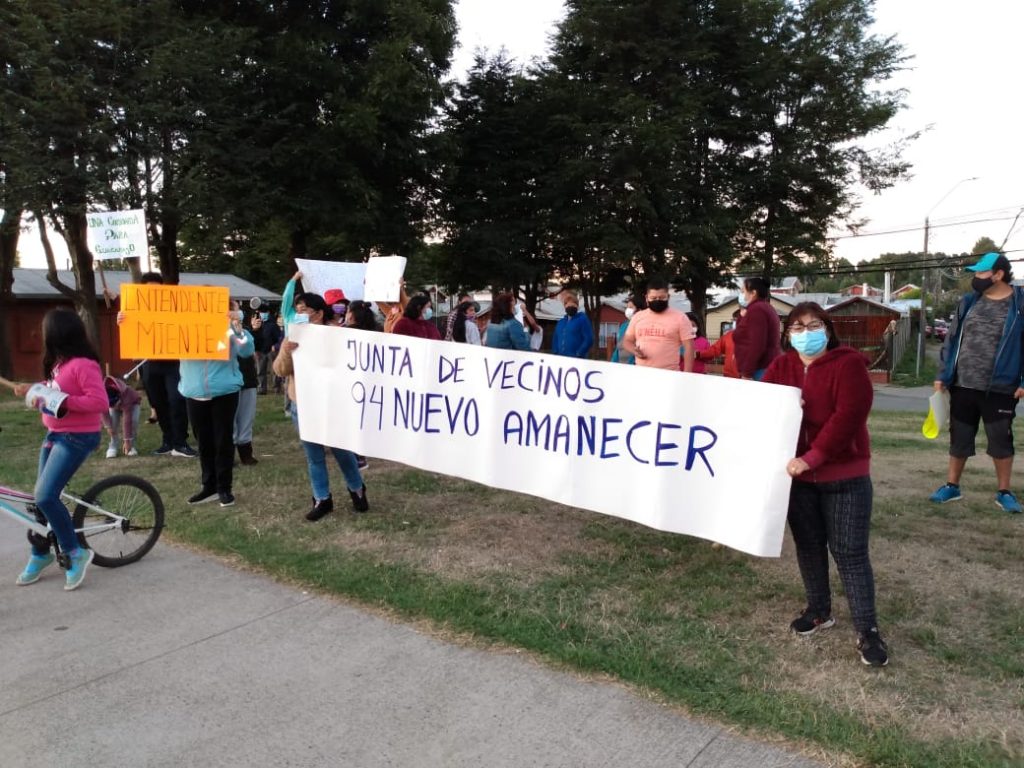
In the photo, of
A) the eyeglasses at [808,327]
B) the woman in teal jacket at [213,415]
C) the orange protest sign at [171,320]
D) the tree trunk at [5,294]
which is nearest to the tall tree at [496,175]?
the tree trunk at [5,294]

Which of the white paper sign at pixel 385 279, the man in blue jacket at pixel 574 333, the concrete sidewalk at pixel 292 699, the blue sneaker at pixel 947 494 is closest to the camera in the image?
the concrete sidewalk at pixel 292 699

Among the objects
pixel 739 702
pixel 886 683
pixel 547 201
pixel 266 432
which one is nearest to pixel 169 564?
pixel 739 702

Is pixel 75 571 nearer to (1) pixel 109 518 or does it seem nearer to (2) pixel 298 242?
(1) pixel 109 518

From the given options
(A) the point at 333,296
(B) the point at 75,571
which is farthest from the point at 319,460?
(A) the point at 333,296

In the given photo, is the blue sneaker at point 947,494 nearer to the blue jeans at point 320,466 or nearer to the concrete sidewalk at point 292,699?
the concrete sidewalk at point 292,699

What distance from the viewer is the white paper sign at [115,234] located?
336 inches

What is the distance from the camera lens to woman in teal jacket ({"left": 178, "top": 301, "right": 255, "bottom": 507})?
6.40 meters

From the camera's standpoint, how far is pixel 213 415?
6457 millimetres

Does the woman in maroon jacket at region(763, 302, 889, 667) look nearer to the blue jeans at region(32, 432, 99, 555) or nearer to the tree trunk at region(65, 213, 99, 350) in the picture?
the blue jeans at region(32, 432, 99, 555)

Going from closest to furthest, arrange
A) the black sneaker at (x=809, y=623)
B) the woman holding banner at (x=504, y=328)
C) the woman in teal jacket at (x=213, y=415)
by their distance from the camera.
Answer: the black sneaker at (x=809, y=623) → the woman in teal jacket at (x=213, y=415) → the woman holding banner at (x=504, y=328)

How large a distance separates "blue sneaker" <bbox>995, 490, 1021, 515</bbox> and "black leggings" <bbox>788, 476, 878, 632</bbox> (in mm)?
3105

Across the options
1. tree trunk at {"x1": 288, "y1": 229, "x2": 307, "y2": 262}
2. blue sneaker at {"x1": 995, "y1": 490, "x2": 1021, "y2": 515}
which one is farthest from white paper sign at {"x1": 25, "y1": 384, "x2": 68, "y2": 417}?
tree trunk at {"x1": 288, "y1": 229, "x2": 307, "y2": 262}

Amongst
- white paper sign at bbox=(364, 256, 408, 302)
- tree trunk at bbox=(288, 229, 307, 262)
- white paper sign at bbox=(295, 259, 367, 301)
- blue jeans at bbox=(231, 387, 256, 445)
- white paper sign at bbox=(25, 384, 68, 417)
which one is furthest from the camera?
tree trunk at bbox=(288, 229, 307, 262)

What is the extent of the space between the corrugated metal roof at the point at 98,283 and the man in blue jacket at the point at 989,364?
743 inches
